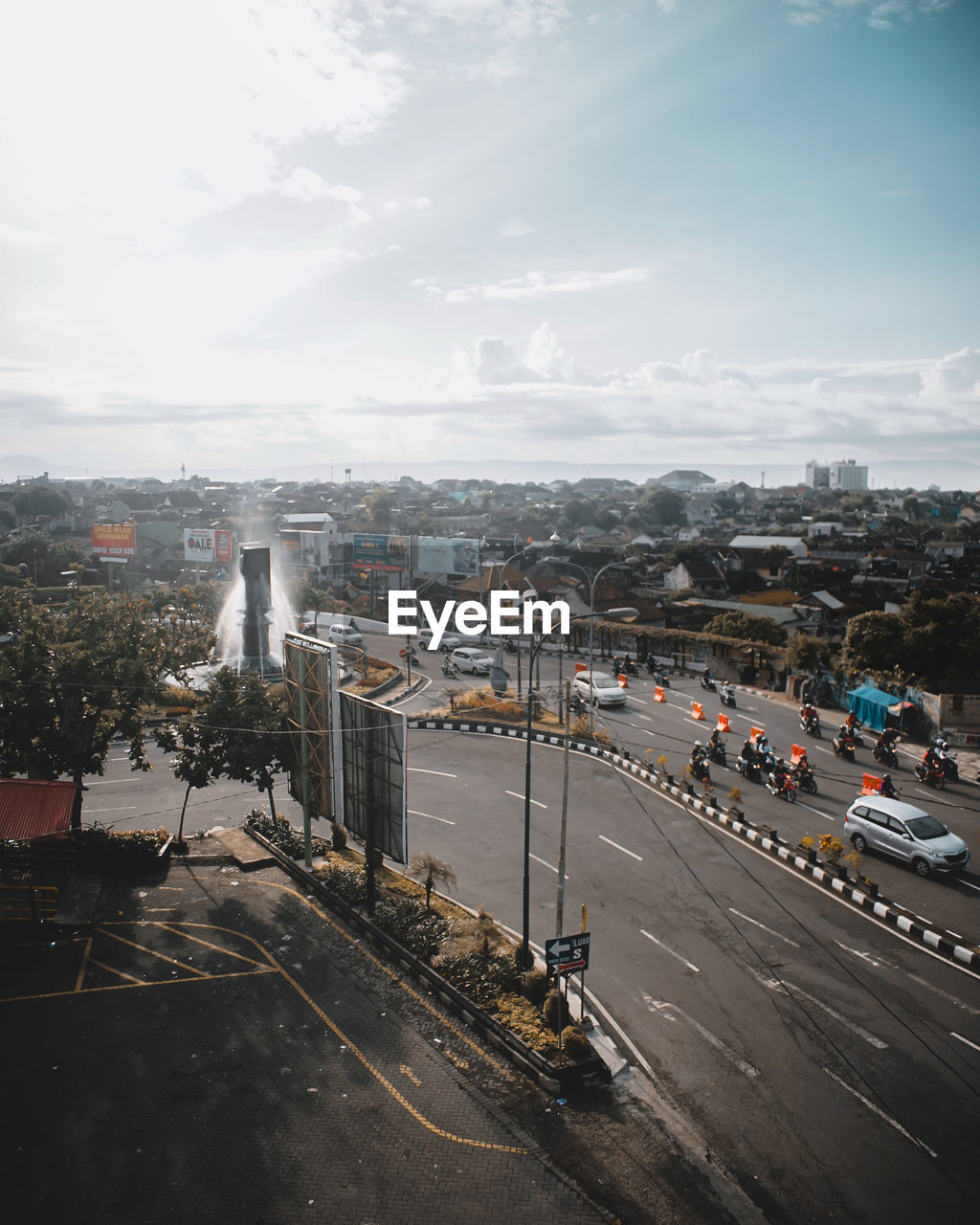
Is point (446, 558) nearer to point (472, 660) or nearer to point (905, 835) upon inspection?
point (472, 660)

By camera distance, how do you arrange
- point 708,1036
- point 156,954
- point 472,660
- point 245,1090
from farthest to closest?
point 472,660 → point 156,954 → point 708,1036 → point 245,1090

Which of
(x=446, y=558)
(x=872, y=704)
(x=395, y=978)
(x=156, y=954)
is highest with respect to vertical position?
(x=446, y=558)

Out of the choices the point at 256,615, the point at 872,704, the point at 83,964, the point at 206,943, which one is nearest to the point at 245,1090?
the point at 206,943

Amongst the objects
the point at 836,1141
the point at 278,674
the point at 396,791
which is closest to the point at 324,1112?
the point at 396,791

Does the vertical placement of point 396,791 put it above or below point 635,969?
above

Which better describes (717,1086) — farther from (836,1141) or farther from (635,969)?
(635,969)

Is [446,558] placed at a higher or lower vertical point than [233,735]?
higher
